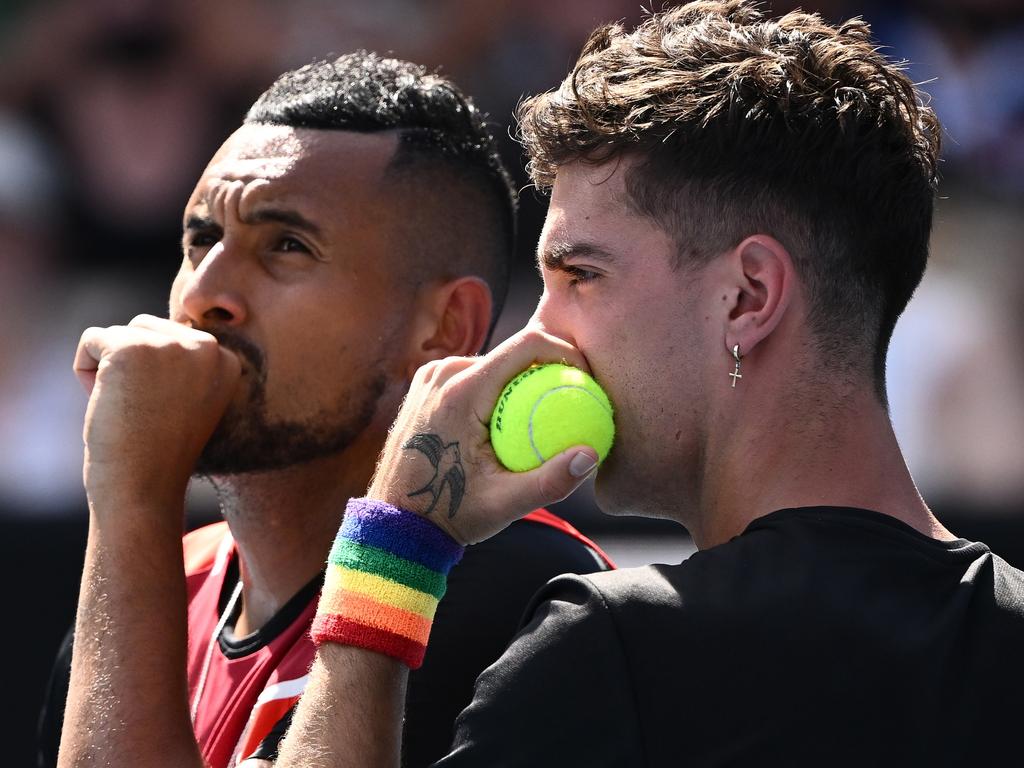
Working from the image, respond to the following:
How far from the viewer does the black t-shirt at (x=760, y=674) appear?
208cm

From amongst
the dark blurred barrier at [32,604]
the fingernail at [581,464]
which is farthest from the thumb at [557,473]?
the dark blurred barrier at [32,604]

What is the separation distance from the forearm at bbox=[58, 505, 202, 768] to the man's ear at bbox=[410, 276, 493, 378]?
2.64 feet

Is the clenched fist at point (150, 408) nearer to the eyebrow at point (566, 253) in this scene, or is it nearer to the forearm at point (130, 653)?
the forearm at point (130, 653)

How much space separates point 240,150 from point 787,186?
155 centimetres

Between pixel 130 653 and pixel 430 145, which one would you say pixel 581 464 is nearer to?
pixel 130 653

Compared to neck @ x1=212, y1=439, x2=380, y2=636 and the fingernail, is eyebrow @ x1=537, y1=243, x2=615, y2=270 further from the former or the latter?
neck @ x1=212, y1=439, x2=380, y2=636

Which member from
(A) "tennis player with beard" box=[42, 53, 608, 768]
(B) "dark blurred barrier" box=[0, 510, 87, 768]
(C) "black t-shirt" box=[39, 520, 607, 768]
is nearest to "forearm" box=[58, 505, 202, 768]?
(A) "tennis player with beard" box=[42, 53, 608, 768]

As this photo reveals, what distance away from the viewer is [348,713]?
2.32m

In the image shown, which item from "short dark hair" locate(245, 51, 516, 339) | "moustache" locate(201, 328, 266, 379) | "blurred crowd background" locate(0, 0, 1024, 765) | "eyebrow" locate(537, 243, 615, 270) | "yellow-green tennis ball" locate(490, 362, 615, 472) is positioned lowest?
"yellow-green tennis ball" locate(490, 362, 615, 472)

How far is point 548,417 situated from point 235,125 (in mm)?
5313

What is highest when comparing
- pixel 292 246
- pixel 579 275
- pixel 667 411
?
pixel 292 246

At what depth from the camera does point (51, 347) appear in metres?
7.13

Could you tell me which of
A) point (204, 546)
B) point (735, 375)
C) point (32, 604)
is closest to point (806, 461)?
point (735, 375)

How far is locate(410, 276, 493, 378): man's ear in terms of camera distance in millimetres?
3432
